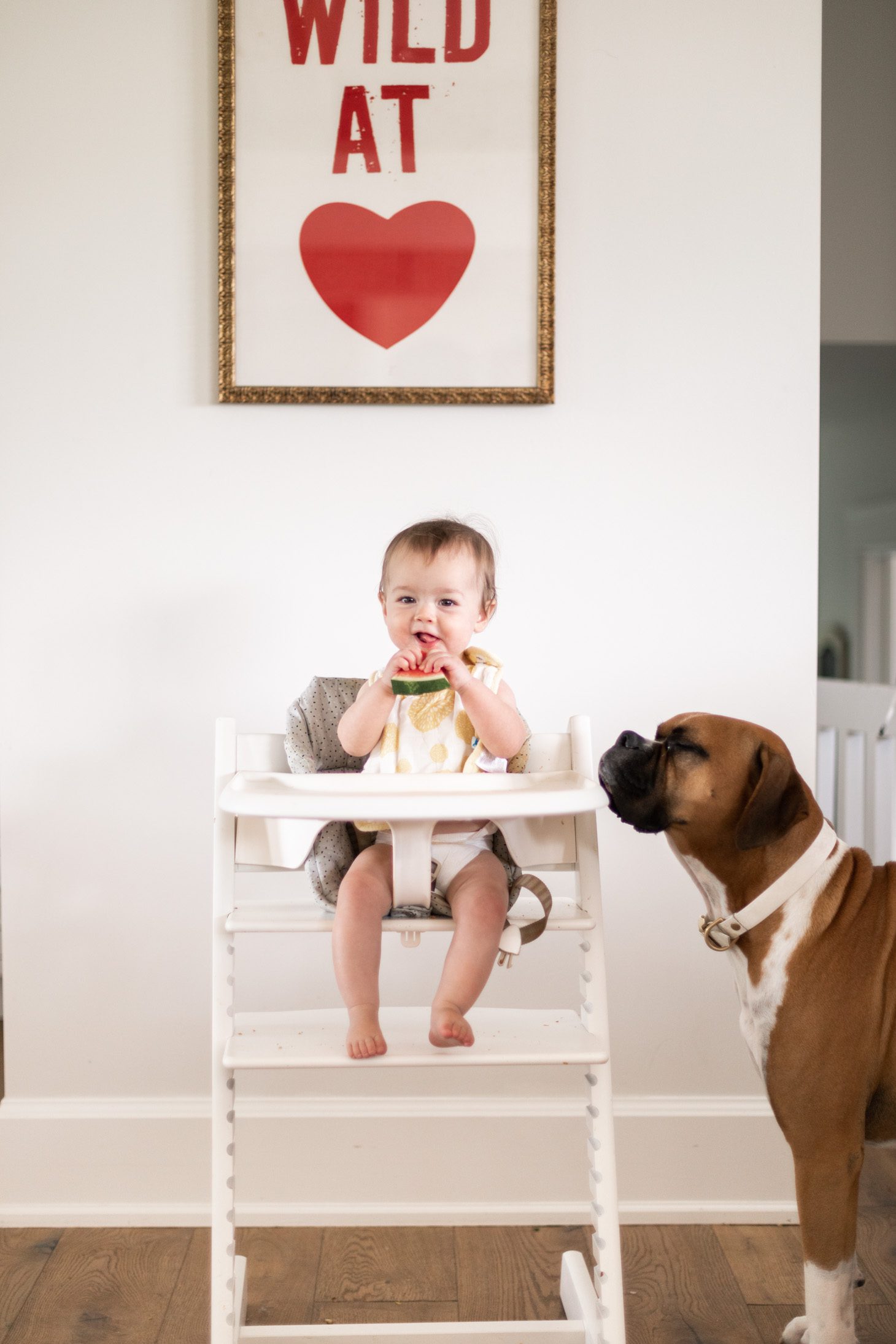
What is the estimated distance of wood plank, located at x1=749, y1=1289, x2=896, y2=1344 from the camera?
Answer: 1454 millimetres

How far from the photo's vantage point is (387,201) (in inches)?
67.9

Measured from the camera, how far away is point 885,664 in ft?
16.4

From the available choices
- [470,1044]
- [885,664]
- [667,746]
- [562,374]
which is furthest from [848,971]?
[885,664]

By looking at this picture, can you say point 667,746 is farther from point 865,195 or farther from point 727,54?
point 865,195

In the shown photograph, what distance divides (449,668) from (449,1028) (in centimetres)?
43

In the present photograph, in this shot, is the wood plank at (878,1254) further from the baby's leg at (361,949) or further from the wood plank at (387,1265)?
the baby's leg at (361,949)

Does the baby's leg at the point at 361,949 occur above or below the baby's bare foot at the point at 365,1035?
above

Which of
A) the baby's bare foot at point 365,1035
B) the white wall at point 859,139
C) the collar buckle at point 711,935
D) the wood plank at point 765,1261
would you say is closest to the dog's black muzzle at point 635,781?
the collar buckle at point 711,935

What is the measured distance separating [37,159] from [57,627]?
73 cm

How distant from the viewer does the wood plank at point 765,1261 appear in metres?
1.57

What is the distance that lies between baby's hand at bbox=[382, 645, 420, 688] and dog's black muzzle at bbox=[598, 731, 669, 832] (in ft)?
0.86

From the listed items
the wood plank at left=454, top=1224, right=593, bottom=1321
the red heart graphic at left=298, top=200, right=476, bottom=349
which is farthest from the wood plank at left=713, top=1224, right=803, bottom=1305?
the red heart graphic at left=298, top=200, right=476, bottom=349

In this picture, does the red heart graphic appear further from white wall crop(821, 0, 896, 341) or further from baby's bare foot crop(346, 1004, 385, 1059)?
white wall crop(821, 0, 896, 341)

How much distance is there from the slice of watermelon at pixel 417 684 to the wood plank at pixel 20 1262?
1007 millimetres
